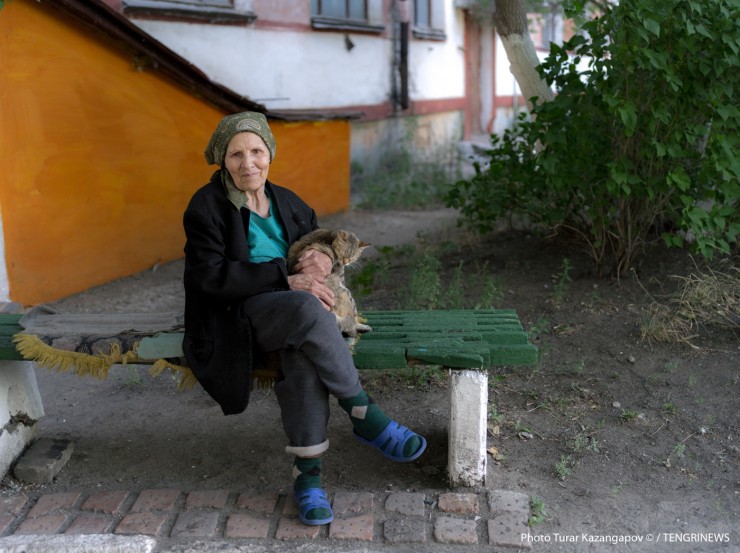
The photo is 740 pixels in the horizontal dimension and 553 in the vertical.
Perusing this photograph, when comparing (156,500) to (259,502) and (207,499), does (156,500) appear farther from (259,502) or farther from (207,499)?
(259,502)

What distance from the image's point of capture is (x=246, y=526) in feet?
9.37

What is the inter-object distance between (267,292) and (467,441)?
0.93m

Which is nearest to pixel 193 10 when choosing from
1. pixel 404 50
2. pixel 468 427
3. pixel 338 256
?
pixel 404 50

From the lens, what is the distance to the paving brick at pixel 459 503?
2.90 m

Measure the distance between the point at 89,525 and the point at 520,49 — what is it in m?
3.92

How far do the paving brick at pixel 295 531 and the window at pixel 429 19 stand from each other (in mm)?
9677

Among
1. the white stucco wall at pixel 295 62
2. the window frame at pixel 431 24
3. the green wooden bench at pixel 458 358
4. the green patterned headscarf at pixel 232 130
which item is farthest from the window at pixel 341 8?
the green wooden bench at pixel 458 358

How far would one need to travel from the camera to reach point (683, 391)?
3.73 meters

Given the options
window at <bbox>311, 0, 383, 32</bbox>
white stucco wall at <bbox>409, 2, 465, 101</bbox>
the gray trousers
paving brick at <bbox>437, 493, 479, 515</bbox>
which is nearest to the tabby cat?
the gray trousers

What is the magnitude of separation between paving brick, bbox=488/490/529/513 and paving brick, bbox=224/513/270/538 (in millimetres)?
820

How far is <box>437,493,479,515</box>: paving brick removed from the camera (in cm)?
290

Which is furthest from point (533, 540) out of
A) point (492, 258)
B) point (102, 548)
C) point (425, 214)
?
point (425, 214)

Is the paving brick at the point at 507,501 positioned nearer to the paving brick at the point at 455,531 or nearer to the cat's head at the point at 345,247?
the paving brick at the point at 455,531

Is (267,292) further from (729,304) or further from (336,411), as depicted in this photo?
(729,304)
